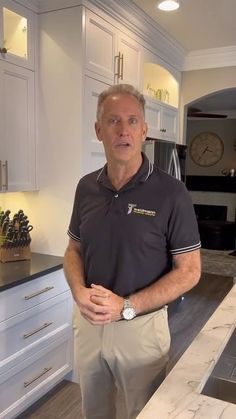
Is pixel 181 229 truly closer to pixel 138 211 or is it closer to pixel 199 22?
pixel 138 211

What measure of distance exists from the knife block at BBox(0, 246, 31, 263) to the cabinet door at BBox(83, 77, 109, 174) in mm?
616

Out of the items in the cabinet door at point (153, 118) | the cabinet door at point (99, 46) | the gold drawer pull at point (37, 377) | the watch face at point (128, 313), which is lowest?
the gold drawer pull at point (37, 377)

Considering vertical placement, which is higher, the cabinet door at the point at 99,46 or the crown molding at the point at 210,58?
the crown molding at the point at 210,58

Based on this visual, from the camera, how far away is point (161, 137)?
3420mm

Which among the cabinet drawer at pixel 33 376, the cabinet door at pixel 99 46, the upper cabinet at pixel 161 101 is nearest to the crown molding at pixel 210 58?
the upper cabinet at pixel 161 101

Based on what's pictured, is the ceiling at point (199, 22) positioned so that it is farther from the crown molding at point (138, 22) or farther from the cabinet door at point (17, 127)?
the cabinet door at point (17, 127)

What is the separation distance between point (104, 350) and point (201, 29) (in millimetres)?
2696

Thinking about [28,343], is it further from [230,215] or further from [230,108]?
[230,108]

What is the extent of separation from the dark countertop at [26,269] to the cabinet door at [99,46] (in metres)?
1.21

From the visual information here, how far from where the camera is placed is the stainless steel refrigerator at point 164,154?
304cm

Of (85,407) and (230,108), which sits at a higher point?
(230,108)

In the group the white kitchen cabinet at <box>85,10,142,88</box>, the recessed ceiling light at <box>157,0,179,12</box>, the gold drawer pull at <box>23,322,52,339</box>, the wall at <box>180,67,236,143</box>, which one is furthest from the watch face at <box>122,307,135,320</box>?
the wall at <box>180,67,236,143</box>

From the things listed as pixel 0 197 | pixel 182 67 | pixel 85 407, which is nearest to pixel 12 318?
pixel 85 407

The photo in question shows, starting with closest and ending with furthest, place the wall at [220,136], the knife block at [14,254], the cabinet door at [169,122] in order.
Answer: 1. the knife block at [14,254]
2. the cabinet door at [169,122]
3. the wall at [220,136]
